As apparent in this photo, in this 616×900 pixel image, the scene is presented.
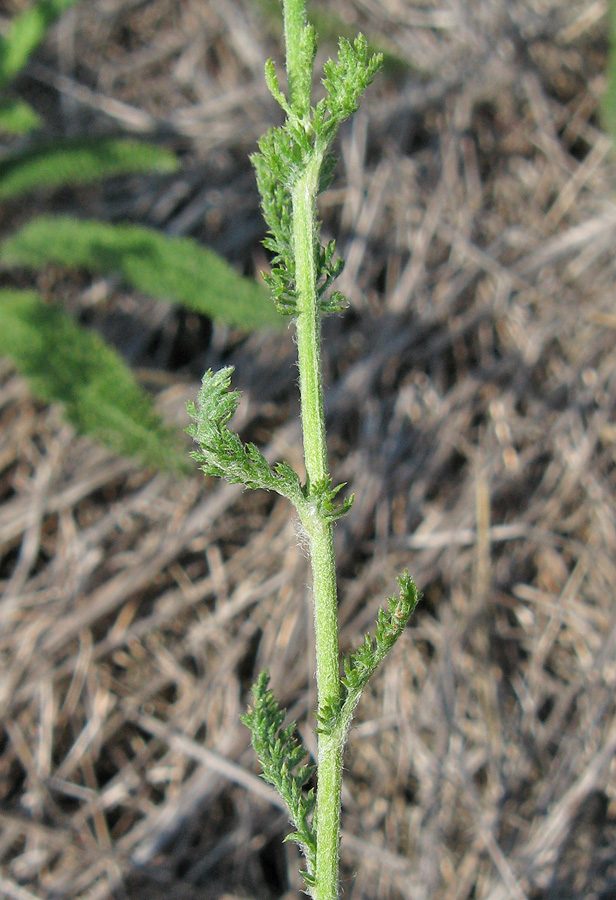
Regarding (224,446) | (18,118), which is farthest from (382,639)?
(18,118)

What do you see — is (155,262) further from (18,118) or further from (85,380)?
(18,118)

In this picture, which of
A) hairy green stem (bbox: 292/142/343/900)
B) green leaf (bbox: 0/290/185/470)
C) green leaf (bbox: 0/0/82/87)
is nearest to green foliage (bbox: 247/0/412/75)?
green leaf (bbox: 0/0/82/87)

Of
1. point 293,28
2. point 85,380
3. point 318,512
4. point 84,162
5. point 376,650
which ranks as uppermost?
point 84,162

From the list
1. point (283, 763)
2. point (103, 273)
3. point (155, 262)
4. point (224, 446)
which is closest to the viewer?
point (224, 446)

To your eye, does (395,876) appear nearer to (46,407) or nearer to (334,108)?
(46,407)

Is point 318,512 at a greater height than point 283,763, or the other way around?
point 318,512

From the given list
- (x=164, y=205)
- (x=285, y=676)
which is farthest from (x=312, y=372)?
(x=164, y=205)
